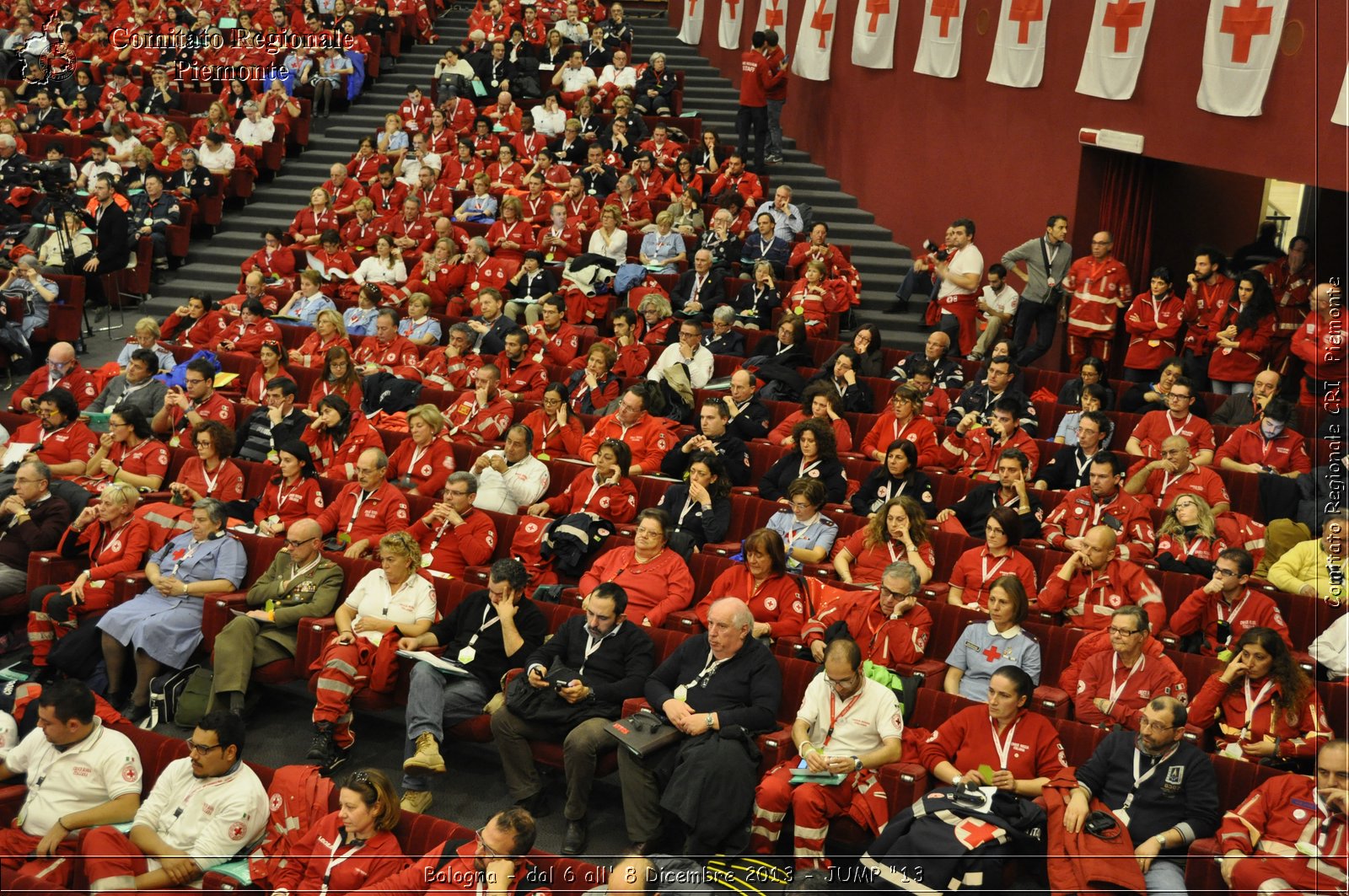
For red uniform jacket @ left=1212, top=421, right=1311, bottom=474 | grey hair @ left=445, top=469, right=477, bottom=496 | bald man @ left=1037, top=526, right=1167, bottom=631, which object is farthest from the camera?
red uniform jacket @ left=1212, top=421, right=1311, bottom=474

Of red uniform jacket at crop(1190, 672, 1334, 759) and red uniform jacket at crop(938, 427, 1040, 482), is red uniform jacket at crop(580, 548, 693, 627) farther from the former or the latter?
red uniform jacket at crop(1190, 672, 1334, 759)

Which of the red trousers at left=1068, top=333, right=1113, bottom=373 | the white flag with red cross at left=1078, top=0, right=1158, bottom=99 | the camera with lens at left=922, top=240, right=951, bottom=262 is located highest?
the white flag with red cross at left=1078, top=0, right=1158, bottom=99

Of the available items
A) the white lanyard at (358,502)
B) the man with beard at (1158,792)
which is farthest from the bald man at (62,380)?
the man with beard at (1158,792)

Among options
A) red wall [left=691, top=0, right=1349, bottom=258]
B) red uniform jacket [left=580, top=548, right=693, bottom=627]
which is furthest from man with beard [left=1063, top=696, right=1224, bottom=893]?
red wall [left=691, top=0, right=1349, bottom=258]

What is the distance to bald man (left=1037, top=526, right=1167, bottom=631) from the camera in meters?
5.95

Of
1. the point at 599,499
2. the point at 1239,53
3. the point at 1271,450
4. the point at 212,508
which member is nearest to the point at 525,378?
the point at 599,499

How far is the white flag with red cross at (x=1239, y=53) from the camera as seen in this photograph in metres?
8.02

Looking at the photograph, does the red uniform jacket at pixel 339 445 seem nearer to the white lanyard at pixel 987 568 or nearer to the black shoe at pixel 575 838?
the black shoe at pixel 575 838

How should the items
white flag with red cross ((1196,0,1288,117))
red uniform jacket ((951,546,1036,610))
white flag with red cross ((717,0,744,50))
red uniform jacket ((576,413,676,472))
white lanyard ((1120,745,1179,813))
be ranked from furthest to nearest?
white flag with red cross ((717,0,744,50))
white flag with red cross ((1196,0,1288,117))
red uniform jacket ((576,413,676,472))
red uniform jacket ((951,546,1036,610))
white lanyard ((1120,745,1179,813))

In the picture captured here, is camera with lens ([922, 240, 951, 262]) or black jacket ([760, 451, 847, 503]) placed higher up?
camera with lens ([922, 240, 951, 262])

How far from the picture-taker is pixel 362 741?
610 centimetres

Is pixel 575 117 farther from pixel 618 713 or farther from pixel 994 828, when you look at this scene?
pixel 994 828

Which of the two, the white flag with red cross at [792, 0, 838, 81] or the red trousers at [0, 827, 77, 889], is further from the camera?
the white flag with red cross at [792, 0, 838, 81]

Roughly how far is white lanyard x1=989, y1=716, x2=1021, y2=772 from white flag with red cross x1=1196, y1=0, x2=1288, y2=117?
16.6ft
